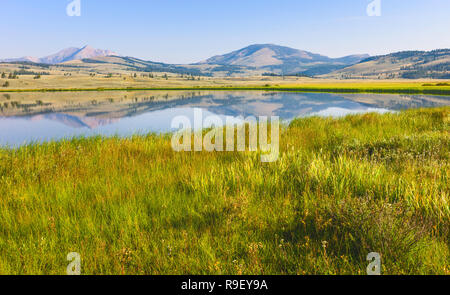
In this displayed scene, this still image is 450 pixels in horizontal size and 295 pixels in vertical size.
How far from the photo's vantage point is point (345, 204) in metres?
3.50

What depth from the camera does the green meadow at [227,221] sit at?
2877 millimetres

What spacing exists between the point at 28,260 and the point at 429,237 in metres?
Answer: 4.64

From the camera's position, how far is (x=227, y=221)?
11.9 feet

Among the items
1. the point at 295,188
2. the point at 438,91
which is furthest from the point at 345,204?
the point at 438,91

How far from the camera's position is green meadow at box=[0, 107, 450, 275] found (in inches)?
113

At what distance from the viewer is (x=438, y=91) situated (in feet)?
176

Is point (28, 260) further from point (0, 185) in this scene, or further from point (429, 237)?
point (429, 237)

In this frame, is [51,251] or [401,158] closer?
[51,251]
